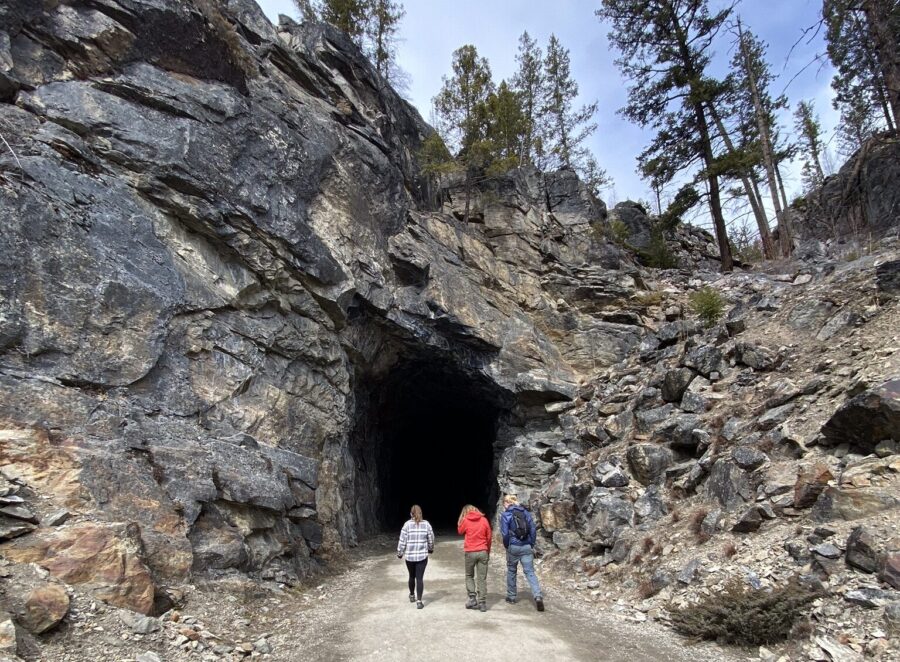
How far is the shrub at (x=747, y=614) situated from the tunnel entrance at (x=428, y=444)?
11899 mm

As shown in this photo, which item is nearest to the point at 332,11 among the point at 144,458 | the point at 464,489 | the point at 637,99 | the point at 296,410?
the point at 637,99

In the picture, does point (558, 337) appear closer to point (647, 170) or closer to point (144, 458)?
point (647, 170)

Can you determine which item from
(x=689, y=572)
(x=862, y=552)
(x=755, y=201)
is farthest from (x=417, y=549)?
(x=755, y=201)

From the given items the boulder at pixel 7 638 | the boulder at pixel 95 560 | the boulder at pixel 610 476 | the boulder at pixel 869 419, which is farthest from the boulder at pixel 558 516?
the boulder at pixel 7 638

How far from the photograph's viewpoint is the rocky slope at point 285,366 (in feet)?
21.1

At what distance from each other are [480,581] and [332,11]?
23.8 metres

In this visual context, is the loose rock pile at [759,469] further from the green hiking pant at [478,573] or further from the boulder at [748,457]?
the green hiking pant at [478,573]

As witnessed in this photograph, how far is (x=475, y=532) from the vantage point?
7.44 m

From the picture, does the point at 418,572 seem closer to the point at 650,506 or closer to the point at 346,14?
the point at 650,506

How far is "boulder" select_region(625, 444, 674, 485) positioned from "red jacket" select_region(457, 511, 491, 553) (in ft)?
15.5

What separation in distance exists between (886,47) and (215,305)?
1589 centimetres

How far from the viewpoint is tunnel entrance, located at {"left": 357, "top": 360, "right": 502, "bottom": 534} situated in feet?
60.3

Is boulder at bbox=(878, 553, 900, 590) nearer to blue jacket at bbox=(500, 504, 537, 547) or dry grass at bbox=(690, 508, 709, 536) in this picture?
dry grass at bbox=(690, 508, 709, 536)

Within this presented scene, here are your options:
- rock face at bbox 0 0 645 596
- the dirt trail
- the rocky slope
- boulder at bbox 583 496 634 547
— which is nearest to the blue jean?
the dirt trail
